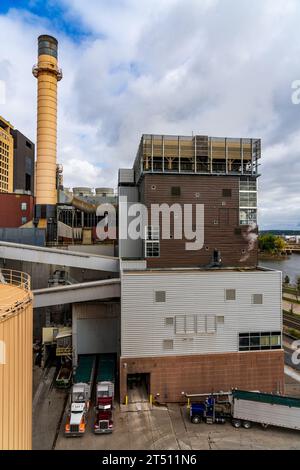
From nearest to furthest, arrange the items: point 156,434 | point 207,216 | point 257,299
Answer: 1. point 156,434
2. point 257,299
3. point 207,216

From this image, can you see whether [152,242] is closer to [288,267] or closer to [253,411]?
[253,411]

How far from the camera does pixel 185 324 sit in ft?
76.4

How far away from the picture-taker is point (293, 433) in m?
19.2

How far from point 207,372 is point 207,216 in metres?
14.7

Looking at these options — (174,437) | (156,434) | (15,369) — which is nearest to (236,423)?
(174,437)

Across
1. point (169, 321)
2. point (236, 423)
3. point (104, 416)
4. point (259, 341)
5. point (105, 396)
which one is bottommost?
point (236, 423)

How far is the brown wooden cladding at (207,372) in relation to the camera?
896 inches

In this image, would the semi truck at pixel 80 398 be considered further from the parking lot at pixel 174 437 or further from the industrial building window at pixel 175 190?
the industrial building window at pixel 175 190

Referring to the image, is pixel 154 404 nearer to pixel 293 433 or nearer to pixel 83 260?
pixel 293 433

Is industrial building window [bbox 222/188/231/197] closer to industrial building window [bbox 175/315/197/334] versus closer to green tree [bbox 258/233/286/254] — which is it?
industrial building window [bbox 175/315/197/334]

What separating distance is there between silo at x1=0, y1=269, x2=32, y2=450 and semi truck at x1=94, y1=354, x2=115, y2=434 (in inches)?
344

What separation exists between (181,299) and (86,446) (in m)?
11.8

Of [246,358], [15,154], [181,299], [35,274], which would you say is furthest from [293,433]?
[15,154]

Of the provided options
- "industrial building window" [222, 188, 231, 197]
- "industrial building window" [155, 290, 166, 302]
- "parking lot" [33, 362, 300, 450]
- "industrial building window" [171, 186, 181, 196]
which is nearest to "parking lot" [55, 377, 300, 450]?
"parking lot" [33, 362, 300, 450]
